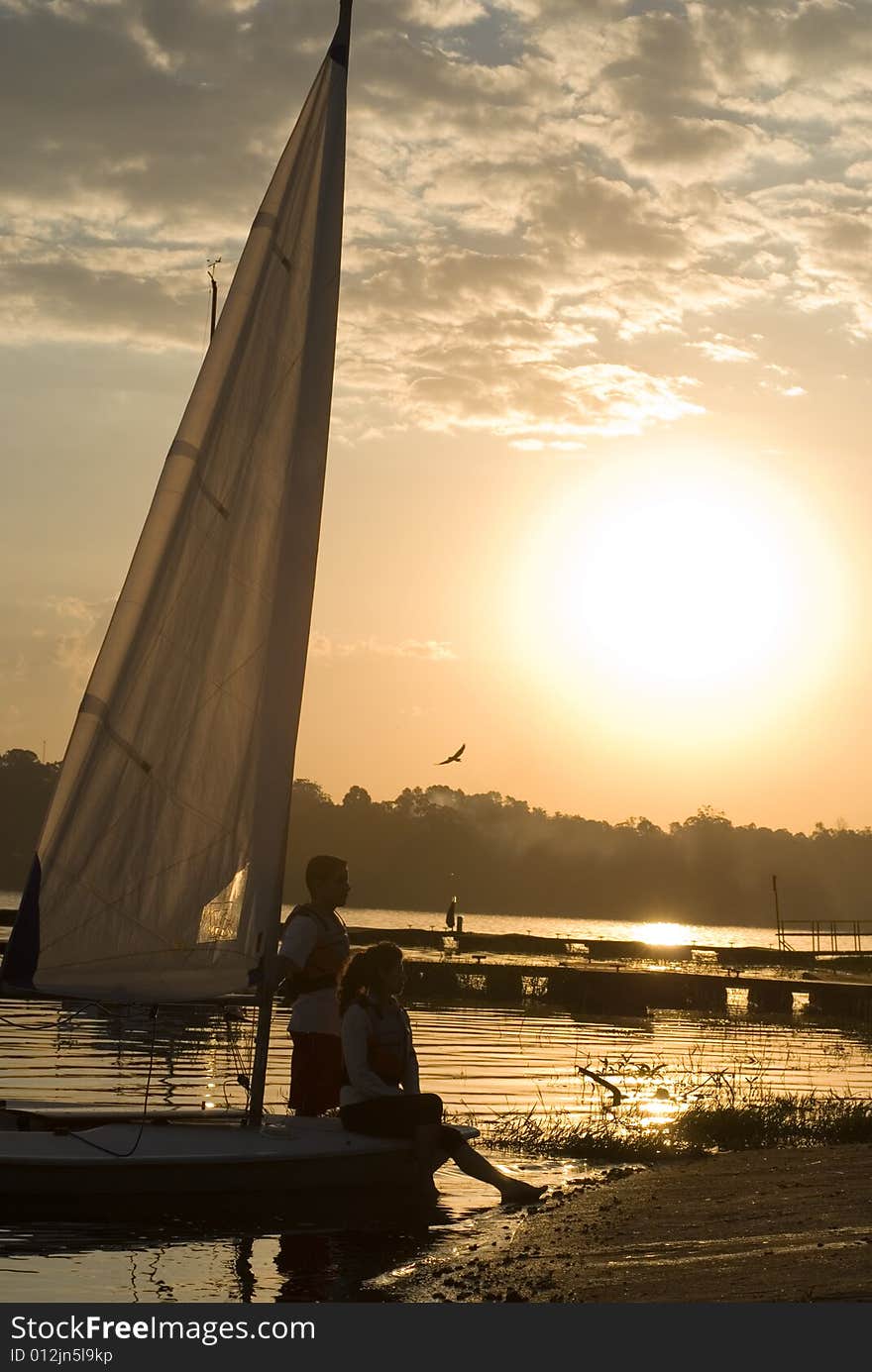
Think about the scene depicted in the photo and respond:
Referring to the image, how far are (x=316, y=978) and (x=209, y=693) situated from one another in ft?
7.42

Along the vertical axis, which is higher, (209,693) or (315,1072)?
(209,693)

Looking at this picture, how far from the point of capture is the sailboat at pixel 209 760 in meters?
11.1

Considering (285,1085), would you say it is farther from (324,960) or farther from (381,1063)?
(324,960)

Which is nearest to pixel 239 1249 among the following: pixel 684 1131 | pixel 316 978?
pixel 316 978

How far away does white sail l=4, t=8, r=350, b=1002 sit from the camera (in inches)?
442

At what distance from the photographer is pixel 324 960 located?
1151cm

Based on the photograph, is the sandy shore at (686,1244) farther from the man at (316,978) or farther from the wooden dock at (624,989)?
the wooden dock at (624,989)

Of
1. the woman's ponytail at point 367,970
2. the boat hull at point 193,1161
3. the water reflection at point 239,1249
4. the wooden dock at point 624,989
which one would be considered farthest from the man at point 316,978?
the wooden dock at point 624,989

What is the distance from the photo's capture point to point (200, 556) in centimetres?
1172

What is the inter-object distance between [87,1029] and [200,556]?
18.7 metres

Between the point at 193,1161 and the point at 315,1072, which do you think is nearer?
the point at 193,1161

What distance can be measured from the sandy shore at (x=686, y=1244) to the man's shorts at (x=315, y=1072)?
176 centimetres

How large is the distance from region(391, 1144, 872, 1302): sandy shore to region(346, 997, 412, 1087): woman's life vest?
1.43 m

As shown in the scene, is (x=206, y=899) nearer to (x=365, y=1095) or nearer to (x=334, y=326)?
(x=365, y=1095)
